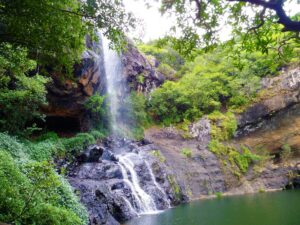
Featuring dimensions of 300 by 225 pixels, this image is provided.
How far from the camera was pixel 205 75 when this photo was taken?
29.9 meters

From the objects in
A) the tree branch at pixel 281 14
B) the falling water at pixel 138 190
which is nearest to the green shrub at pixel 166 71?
the falling water at pixel 138 190

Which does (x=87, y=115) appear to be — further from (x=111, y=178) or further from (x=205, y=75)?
(x=205, y=75)

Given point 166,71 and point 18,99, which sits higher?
point 166,71

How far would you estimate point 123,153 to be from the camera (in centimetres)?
2111

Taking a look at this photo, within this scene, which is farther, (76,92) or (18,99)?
(76,92)

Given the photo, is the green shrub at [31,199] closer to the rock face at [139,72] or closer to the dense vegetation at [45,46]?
the dense vegetation at [45,46]

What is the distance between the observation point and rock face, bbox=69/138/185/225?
496 inches

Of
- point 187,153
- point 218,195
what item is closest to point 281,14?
point 218,195

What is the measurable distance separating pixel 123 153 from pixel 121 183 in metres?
4.85

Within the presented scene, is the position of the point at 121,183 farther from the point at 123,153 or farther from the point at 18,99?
the point at 18,99

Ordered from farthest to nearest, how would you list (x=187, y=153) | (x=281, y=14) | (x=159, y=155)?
(x=187, y=153) → (x=159, y=155) → (x=281, y=14)

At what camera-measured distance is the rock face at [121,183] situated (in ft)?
41.4

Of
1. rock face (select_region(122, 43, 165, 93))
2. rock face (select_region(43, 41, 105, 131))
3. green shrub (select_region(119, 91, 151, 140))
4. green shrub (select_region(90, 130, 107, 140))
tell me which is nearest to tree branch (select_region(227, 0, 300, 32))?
rock face (select_region(43, 41, 105, 131))

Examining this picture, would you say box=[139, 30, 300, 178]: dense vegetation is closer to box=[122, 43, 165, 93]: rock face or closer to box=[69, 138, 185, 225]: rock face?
box=[122, 43, 165, 93]: rock face
